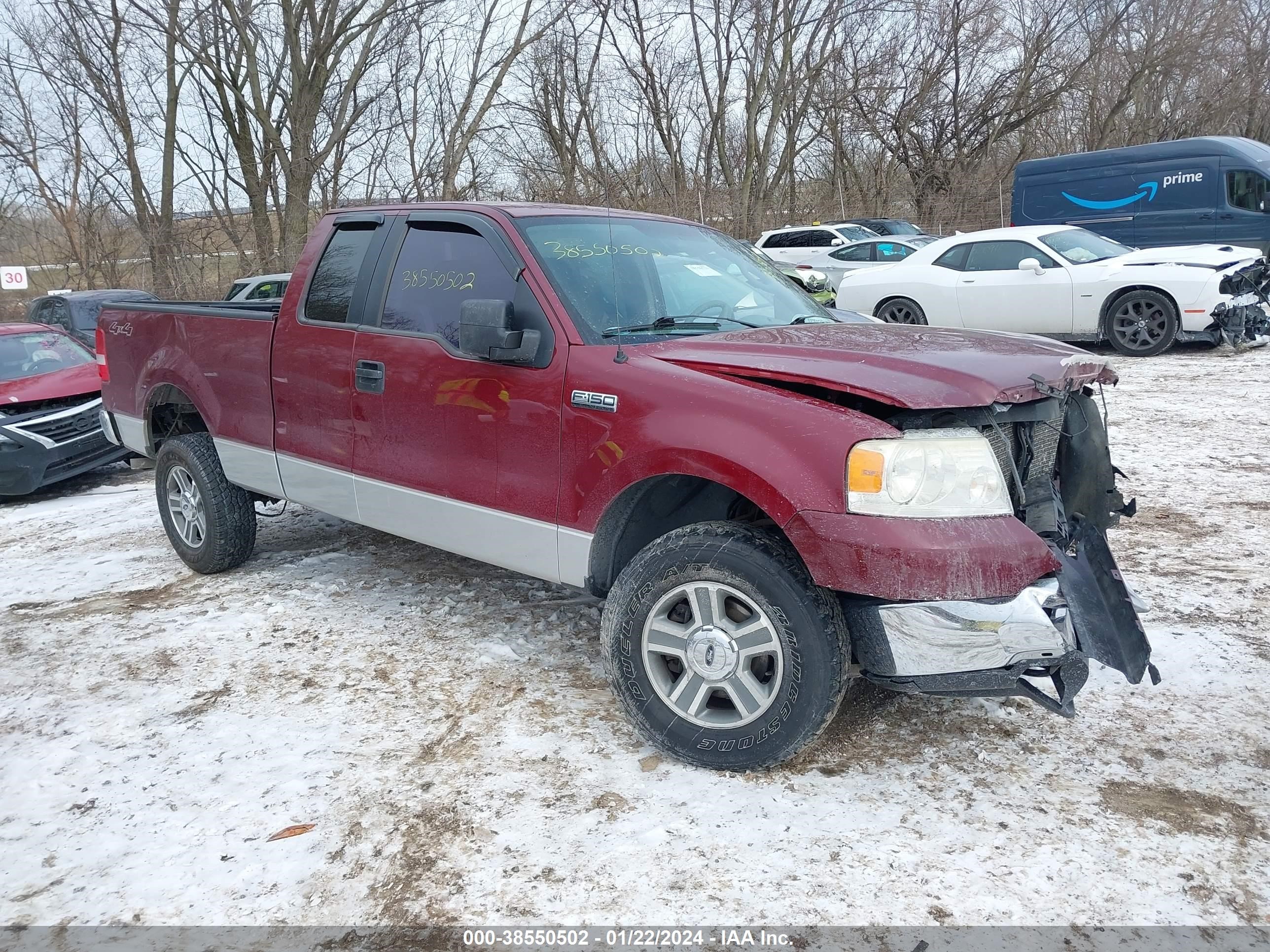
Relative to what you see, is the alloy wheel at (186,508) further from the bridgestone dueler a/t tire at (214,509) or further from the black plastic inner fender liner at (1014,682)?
the black plastic inner fender liner at (1014,682)

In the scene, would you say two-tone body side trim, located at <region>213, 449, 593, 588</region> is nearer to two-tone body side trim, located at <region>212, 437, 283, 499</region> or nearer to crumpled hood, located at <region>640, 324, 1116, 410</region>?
two-tone body side trim, located at <region>212, 437, 283, 499</region>

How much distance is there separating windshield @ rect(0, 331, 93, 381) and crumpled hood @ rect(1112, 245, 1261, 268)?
11.3 m

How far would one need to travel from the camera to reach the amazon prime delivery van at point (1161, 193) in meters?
14.9

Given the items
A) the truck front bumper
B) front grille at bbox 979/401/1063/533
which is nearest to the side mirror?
the truck front bumper

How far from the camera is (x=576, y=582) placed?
11.8ft

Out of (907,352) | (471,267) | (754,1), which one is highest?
(754,1)

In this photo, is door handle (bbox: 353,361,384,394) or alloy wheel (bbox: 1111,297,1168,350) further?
alloy wheel (bbox: 1111,297,1168,350)

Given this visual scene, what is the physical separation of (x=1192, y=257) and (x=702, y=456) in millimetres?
9918

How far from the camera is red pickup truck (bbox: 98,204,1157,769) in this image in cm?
282

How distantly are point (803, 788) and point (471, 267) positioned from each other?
2.40 meters

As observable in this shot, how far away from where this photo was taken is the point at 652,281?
396cm

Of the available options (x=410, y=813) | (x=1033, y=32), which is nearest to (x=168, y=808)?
(x=410, y=813)

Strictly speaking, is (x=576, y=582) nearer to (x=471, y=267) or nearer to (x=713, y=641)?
(x=713, y=641)

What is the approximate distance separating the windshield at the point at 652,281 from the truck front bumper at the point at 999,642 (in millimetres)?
1390
